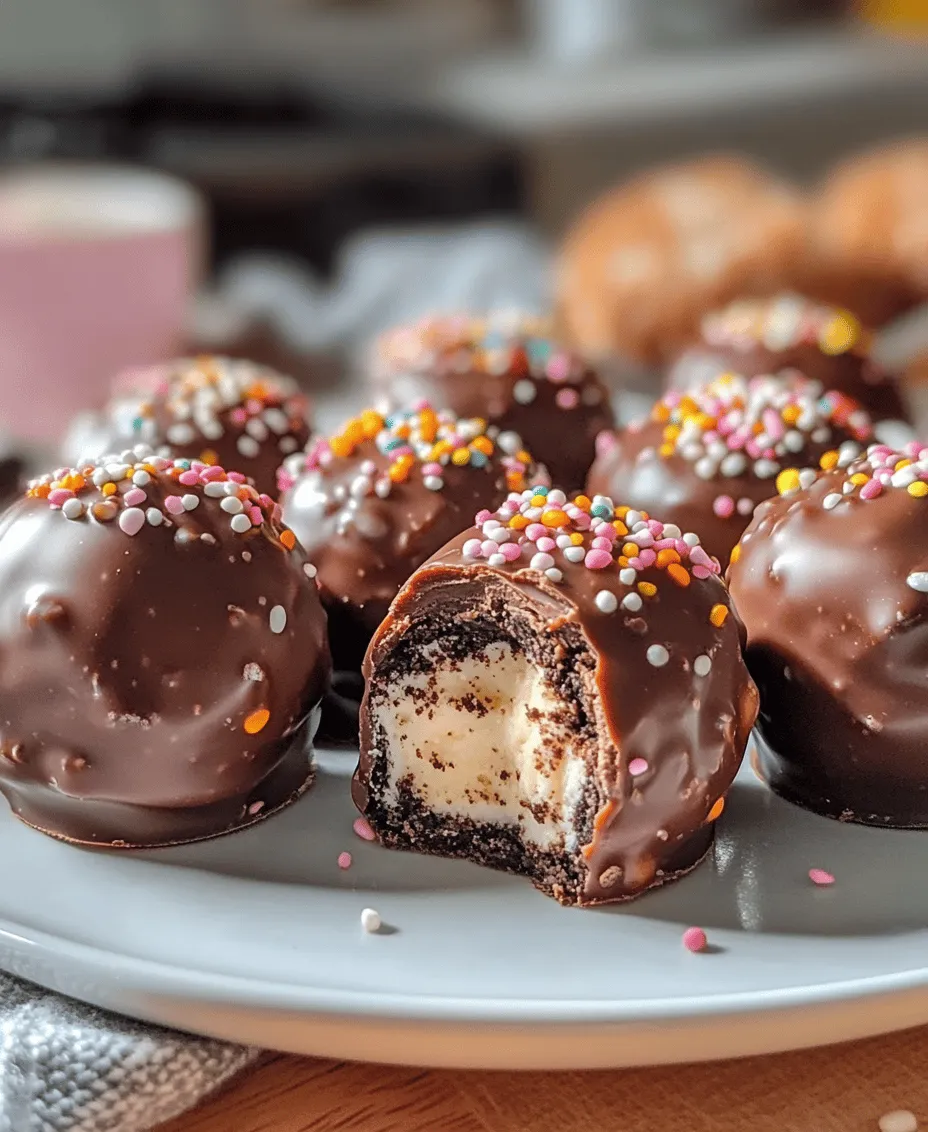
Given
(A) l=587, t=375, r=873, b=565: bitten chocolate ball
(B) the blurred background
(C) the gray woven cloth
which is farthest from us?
(B) the blurred background

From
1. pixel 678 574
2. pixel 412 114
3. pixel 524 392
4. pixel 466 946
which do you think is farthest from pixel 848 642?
pixel 412 114

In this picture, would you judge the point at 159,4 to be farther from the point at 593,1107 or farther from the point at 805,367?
the point at 593,1107

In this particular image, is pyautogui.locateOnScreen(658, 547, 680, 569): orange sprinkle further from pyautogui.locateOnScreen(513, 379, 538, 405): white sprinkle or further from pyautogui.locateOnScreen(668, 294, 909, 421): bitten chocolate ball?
pyautogui.locateOnScreen(668, 294, 909, 421): bitten chocolate ball

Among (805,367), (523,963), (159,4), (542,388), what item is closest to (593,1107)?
(523,963)

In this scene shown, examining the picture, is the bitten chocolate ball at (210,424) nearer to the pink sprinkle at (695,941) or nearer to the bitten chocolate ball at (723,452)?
the bitten chocolate ball at (723,452)

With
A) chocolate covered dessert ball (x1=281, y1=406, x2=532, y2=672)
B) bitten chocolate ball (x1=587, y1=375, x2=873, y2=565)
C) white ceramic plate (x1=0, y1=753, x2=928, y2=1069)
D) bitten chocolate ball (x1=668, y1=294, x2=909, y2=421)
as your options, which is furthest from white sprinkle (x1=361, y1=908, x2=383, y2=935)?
bitten chocolate ball (x1=668, y1=294, x2=909, y2=421)
